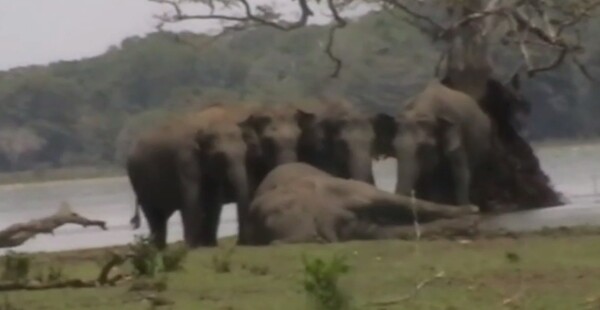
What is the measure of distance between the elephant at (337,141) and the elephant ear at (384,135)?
6.33 ft

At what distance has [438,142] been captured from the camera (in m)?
22.1

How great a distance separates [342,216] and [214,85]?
167 feet

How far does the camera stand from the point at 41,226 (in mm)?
16859

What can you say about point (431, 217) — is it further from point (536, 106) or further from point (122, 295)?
point (536, 106)

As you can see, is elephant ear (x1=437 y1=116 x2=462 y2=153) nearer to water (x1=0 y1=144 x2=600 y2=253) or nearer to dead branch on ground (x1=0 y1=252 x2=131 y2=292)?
water (x1=0 y1=144 x2=600 y2=253)

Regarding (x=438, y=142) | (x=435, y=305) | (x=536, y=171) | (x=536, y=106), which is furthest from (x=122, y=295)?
(x=536, y=106)

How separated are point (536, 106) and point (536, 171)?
26.8 meters

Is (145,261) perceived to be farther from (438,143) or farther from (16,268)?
(438,143)

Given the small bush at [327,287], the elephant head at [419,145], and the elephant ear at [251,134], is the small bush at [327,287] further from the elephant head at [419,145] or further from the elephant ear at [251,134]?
the elephant head at [419,145]

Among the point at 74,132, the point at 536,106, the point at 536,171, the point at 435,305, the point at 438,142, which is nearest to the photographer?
the point at 435,305

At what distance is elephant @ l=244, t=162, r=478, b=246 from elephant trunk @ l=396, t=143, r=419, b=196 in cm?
400

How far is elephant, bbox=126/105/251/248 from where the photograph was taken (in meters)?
19.2

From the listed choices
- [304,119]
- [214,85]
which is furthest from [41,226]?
[214,85]

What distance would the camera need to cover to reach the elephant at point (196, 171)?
19172 millimetres
